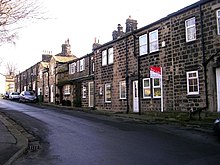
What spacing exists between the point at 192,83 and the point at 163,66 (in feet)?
9.83

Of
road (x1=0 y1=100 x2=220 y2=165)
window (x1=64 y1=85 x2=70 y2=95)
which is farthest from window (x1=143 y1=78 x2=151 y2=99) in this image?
window (x1=64 y1=85 x2=70 y2=95)

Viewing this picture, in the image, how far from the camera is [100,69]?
29891mm

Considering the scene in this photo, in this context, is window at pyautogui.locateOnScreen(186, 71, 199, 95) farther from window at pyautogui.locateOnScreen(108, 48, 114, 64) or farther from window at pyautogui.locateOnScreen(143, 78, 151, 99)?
window at pyautogui.locateOnScreen(108, 48, 114, 64)

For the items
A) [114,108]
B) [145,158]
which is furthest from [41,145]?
[114,108]

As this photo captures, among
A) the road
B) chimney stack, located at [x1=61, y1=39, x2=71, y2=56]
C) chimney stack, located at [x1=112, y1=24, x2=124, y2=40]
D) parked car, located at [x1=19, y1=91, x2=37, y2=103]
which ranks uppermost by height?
chimney stack, located at [x1=61, y1=39, x2=71, y2=56]

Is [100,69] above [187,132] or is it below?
above

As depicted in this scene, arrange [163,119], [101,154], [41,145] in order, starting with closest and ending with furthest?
[101,154], [41,145], [163,119]

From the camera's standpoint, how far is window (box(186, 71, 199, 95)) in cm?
1808

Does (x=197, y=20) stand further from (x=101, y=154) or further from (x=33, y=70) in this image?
(x=33, y=70)

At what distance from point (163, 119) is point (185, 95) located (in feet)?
6.72

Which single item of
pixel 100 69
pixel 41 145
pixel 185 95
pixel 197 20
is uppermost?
pixel 197 20

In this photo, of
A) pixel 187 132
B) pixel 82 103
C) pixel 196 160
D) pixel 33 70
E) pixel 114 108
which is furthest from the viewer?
pixel 33 70

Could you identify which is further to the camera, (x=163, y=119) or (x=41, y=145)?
(x=163, y=119)

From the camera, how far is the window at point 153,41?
22031mm
